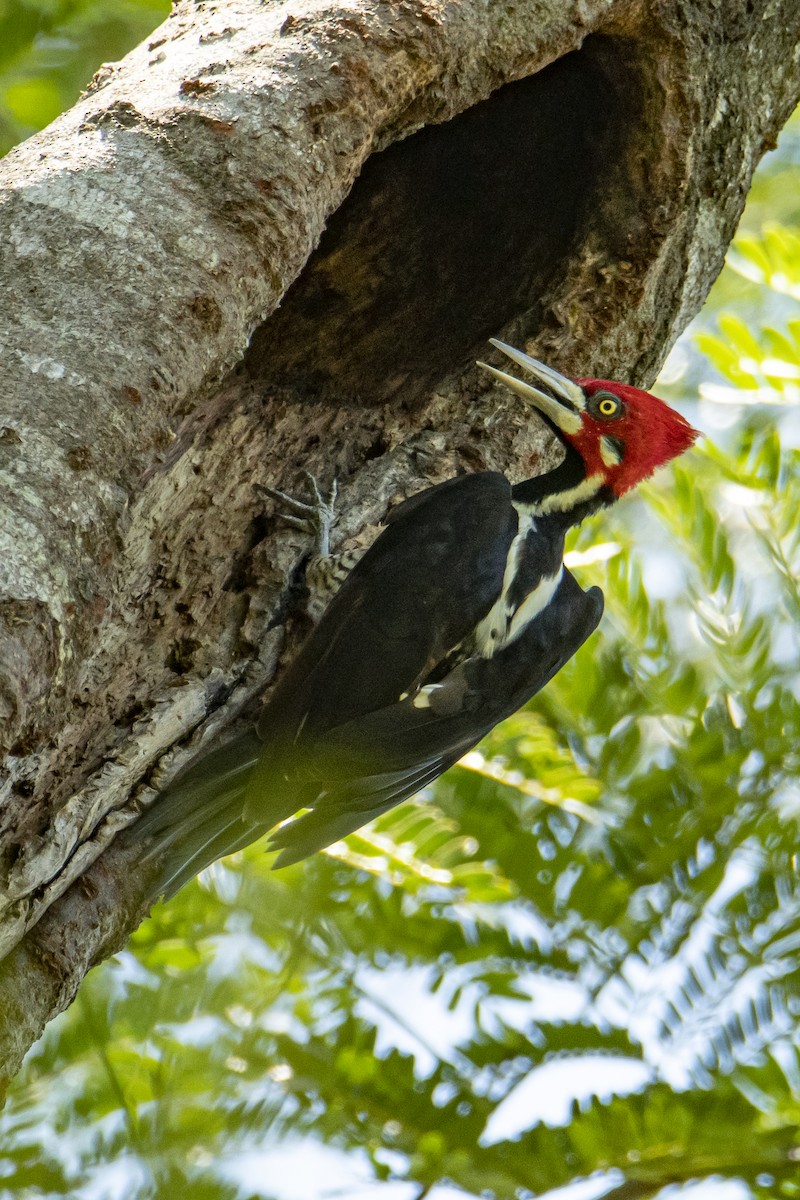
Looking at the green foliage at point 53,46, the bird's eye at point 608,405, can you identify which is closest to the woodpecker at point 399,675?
the bird's eye at point 608,405

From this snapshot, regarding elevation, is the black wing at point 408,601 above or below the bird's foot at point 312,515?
below

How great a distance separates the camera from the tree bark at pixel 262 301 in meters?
1.78

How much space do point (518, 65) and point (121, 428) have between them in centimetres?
142

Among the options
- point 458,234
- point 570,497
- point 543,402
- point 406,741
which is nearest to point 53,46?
point 458,234

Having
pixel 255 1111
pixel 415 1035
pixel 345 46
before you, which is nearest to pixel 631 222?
pixel 345 46

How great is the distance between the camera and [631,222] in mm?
3016

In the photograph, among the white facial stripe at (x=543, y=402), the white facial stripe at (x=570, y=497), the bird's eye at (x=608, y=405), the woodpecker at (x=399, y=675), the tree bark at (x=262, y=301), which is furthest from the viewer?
the white facial stripe at (x=570, y=497)

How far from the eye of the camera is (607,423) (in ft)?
10.3

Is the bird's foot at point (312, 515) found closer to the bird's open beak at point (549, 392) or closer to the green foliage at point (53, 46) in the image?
the bird's open beak at point (549, 392)

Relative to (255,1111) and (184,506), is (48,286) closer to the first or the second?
(184,506)

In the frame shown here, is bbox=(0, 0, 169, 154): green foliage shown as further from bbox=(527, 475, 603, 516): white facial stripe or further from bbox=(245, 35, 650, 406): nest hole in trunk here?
bbox=(527, 475, 603, 516): white facial stripe

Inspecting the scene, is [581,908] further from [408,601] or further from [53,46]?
[53,46]

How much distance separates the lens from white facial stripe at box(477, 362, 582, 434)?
289 cm

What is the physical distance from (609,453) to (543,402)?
1.10 feet
